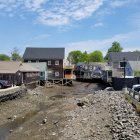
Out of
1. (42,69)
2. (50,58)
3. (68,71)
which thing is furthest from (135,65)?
(50,58)

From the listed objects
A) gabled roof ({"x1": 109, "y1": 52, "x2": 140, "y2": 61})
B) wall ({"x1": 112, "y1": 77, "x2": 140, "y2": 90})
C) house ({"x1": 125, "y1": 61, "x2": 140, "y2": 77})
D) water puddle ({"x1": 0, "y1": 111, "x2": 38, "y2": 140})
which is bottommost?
water puddle ({"x1": 0, "y1": 111, "x2": 38, "y2": 140})

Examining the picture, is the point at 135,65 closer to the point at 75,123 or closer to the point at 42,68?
the point at 42,68

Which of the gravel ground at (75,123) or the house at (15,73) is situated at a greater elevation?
the house at (15,73)

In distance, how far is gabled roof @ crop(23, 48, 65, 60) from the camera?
348ft

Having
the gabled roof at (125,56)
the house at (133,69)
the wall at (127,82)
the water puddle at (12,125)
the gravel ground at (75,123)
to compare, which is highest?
the gabled roof at (125,56)

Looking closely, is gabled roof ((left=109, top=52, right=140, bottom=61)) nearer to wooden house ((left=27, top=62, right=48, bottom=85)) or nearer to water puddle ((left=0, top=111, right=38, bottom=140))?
wooden house ((left=27, top=62, right=48, bottom=85))

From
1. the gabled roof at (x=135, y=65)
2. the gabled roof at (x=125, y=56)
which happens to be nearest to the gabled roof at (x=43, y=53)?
the gabled roof at (x=125, y=56)

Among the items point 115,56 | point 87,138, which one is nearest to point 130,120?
point 87,138

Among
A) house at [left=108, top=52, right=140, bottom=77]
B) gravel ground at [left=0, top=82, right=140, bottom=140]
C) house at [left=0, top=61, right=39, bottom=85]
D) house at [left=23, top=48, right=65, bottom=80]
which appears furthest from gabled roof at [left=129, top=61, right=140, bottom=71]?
gravel ground at [left=0, top=82, right=140, bottom=140]

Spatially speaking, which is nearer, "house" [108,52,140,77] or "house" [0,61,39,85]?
"house" [0,61,39,85]

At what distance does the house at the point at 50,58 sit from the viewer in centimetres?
10456

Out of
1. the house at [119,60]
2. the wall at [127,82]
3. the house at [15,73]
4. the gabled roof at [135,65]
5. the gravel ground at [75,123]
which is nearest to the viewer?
the gravel ground at [75,123]

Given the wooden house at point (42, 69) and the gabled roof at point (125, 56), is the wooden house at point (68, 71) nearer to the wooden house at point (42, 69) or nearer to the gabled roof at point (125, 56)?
the wooden house at point (42, 69)

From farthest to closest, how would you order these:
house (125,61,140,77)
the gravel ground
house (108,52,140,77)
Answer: house (108,52,140,77), house (125,61,140,77), the gravel ground
